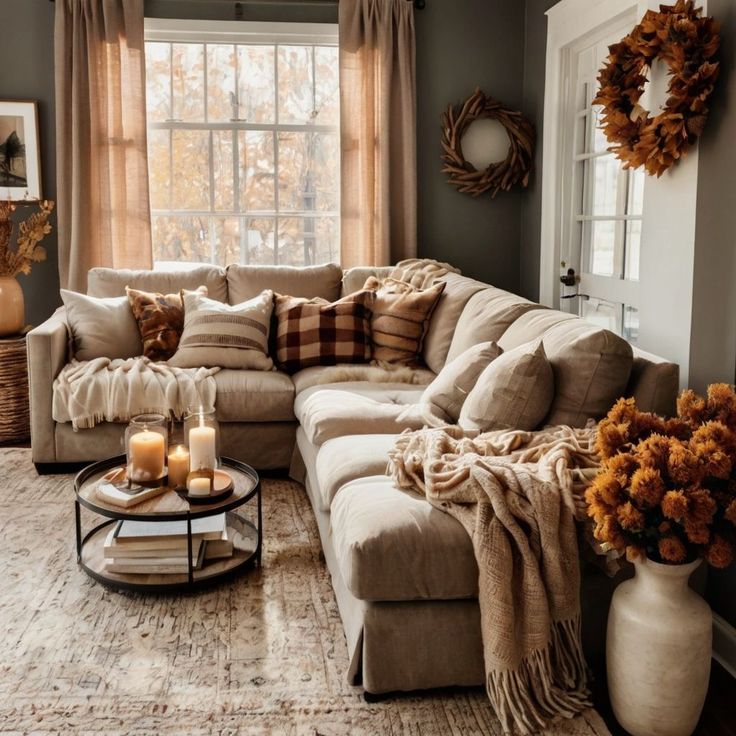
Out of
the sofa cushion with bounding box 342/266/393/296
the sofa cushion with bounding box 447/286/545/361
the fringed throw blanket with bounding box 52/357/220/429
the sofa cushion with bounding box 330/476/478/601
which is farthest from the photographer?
the sofa cushion with bounding box 342/266/393/296

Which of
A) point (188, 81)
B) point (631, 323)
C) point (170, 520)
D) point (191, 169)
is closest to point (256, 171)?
point (191, 169)

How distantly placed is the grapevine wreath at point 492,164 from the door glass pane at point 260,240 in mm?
1102

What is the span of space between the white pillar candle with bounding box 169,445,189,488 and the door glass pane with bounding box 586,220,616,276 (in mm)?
2308

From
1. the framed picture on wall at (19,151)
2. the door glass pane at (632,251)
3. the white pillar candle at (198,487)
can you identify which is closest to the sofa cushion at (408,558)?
the white pillar candle at (198,487)

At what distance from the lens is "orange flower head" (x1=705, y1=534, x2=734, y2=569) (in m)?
1.83

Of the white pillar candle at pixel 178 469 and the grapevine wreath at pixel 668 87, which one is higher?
the grapevine wreath at pixel 668 87

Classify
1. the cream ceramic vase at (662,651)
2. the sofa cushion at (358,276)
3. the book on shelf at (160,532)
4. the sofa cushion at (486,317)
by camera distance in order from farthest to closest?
the sofa cushion at (358,276) → the sofa cushion at (486,317) → the book on shelf at (160,532) → the cream ceramic vase at (662,651)

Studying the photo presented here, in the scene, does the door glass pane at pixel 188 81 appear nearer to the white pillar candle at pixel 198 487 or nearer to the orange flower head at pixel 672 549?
the white pillar candle at pixel 198 487

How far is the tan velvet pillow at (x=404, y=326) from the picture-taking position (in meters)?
4.04

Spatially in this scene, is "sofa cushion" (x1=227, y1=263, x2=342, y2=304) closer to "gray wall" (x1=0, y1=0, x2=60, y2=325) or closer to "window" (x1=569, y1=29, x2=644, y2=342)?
"gray wall" (x1=0, y1=0, x2=60, y2=325)

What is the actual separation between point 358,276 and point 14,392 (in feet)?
6.09

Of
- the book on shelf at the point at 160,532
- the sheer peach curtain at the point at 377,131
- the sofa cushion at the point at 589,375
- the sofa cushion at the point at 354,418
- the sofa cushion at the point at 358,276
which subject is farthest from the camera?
the sheer peach curtain at the point at 377,131

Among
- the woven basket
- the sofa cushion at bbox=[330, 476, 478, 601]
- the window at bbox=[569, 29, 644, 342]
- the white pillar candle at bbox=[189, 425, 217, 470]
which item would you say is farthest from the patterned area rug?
the window at bbox=[569, 29, 644, 342]

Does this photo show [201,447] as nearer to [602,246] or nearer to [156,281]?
[156,281]
